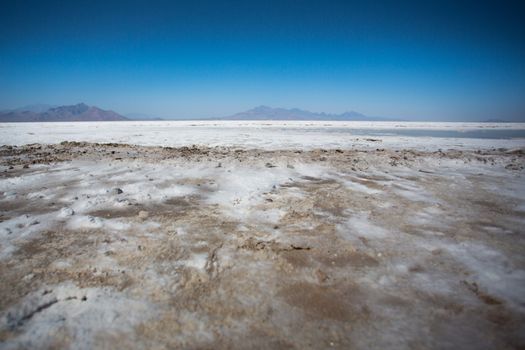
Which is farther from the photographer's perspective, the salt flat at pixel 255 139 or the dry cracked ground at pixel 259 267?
the salt flat at pixel 255 139

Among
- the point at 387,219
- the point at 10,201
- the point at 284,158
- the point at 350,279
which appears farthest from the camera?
the point at 284,158

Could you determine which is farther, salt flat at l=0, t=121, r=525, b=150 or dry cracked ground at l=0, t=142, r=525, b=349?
salt flat at l=0, t=121, r=525, b=150

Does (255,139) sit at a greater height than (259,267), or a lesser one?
greater

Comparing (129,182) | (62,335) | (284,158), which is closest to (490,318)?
(62,335)

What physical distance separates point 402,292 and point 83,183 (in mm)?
6268

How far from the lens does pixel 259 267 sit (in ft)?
10.0

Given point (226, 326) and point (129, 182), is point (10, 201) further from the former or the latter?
point (226, 326)

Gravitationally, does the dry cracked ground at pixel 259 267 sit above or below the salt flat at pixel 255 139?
below

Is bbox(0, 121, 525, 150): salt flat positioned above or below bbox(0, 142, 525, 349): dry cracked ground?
above

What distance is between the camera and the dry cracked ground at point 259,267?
7.11 feet

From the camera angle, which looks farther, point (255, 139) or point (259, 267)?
point (255, 139)

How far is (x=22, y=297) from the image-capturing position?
2.46 m

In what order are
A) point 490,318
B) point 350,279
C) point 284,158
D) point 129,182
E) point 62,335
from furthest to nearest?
point 284,158 → point 129,182 → point 350,279 → point 490,318 → point 62,335

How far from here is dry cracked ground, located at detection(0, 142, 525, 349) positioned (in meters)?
2.17
